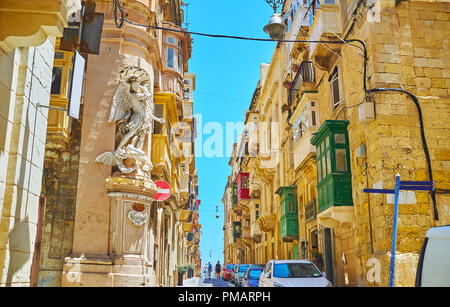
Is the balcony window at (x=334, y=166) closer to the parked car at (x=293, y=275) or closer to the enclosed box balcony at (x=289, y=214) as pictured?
the parked car at (x=293, y=275)

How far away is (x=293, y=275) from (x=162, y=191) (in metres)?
6.43

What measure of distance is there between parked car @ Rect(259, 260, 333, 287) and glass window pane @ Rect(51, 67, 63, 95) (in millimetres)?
9038

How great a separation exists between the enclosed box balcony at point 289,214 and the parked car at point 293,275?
11116 mm

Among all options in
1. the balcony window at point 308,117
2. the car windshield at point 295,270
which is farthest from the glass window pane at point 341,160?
the car windshield at point 295,270

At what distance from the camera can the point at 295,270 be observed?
12.5m

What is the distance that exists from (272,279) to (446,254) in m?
8.00

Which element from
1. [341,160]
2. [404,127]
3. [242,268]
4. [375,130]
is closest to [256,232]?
[242,268]

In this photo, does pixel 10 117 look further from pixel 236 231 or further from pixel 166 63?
pixel 236 231

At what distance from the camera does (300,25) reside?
21.0 m

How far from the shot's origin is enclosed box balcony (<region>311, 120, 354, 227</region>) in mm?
15406

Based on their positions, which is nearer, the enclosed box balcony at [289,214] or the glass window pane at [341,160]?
the glass window pane at [341,160]

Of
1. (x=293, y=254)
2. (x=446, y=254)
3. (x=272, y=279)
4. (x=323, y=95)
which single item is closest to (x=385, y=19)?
(x=323, y=95)

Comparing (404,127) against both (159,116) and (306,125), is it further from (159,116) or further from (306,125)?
(159,116)

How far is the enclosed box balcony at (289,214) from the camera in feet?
79.5
